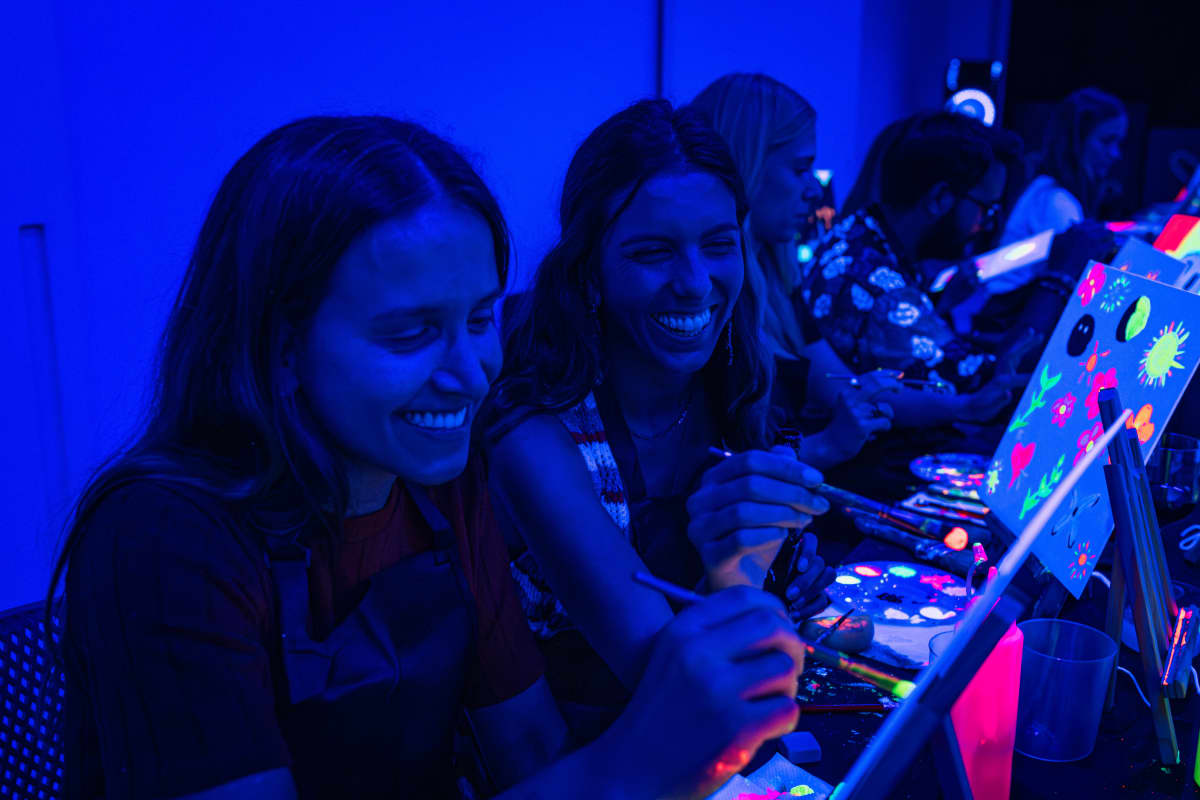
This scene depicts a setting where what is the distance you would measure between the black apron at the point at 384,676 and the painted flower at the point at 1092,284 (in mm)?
986

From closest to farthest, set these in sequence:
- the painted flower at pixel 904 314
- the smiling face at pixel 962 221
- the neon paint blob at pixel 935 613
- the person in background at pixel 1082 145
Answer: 1. the neon paint blob at pixel 935 613
2. the painted flower at pixel 904 314
3. the smiling face at pixel 962 221
4. the person in background at pixel 1082 145

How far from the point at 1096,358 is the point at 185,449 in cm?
113

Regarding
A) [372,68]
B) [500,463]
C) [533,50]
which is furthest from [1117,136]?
[500,463]

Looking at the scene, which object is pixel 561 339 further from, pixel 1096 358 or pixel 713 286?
pixel 1096 358

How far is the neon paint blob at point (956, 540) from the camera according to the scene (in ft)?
4.95

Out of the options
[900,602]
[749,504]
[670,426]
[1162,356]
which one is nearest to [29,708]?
[749,504]

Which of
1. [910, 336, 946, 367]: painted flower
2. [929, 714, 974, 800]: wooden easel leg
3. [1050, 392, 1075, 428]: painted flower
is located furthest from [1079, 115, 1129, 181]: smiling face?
[929, 714, 974, 800]: wooden easel leg

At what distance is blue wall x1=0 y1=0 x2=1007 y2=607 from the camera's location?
6.64ft

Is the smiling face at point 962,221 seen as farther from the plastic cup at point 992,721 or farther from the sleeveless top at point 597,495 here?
the plastic cup at point 992,721

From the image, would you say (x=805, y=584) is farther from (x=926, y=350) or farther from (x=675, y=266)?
(x=926, y=350)

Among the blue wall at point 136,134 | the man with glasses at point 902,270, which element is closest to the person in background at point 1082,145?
the man with glasses at point 902,270

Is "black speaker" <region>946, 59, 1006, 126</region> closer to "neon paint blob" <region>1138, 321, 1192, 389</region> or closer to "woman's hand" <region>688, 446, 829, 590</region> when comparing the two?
"neon paint blob" <region>1138, 321, 1192, 389</region>

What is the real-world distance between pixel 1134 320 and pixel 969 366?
161 cm

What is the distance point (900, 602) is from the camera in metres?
1.33
